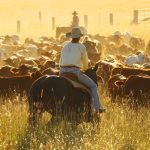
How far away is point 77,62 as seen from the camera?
11.7m

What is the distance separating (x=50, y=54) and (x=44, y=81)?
467 inches

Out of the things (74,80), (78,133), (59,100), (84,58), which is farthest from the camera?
(84,58)

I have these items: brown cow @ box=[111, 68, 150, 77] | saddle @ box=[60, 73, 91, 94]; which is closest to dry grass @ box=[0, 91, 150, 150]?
saddle @ box=[60, 73, 91, 94]

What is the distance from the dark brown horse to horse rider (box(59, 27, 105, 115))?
9.0 inches

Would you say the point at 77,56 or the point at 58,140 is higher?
the point at 77,56

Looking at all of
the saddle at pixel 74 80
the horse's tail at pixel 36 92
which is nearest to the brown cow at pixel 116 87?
the saddle at pixel 74 80

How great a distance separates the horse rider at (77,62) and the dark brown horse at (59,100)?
23cm

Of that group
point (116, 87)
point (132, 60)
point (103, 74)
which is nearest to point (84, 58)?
point (116, 87)

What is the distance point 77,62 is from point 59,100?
→ 0.90 meters

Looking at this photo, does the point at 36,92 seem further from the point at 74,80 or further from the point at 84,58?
the point at 84,58

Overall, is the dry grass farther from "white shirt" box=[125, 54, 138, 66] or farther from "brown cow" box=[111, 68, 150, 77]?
"white shirt" box=[125, 54, 138, 66]

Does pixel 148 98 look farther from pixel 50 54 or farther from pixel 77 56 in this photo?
pixel 50 54

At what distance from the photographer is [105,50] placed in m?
28.9

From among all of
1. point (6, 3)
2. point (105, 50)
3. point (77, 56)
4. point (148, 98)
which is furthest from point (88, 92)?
point (6, 3)
